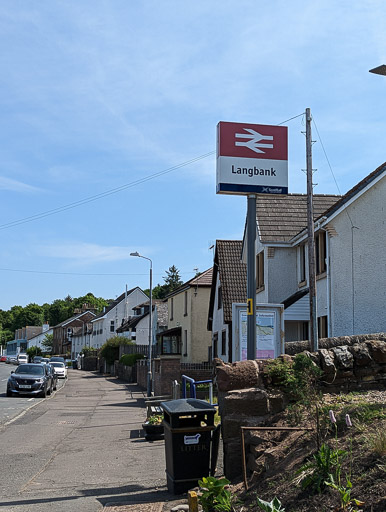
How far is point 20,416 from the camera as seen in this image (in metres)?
20.8

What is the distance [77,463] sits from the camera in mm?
11320

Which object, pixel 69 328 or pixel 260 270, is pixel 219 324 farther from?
pixel 69 328

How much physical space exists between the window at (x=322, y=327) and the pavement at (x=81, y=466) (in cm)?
695

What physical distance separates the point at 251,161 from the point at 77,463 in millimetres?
6614

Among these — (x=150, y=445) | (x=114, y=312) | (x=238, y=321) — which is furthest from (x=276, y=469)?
(x=114, y=312)

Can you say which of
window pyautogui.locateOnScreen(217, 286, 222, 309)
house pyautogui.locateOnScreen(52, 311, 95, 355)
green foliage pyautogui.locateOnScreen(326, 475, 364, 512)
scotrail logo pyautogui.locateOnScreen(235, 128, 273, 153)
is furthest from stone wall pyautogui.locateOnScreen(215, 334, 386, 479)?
house pyautogui.locateOnScreen(52, 311, 95, 355)

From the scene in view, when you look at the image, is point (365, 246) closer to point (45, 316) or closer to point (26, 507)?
point (26, 507)

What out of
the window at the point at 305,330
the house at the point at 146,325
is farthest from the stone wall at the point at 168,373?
the house at the point at 146,325

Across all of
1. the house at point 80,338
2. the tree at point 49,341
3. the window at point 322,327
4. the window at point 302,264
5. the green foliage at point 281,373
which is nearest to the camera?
the green foliage at point 281,373

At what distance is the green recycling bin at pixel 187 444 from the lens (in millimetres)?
7918

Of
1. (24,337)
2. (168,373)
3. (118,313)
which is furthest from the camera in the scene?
(24,337)

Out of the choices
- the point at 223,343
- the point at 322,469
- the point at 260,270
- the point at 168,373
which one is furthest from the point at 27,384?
the point at 322,469

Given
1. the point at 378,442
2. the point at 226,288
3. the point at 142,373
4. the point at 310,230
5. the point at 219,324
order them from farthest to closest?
the point at 142,373 → the point at 219,324 → the point at 226,288 → the point at 310,230 → the point at 378,442

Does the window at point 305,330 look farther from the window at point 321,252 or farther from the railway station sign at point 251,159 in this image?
the railway station sign at point 251,159
